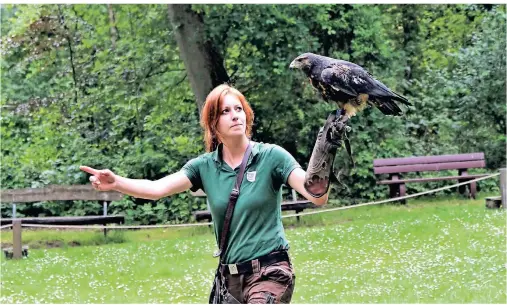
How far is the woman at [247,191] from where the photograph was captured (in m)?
3.13

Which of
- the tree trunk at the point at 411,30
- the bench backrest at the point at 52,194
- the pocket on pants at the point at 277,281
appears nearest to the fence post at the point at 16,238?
the bench backrest at the point at 52,194

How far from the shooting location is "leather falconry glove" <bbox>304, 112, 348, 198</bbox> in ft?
9.62

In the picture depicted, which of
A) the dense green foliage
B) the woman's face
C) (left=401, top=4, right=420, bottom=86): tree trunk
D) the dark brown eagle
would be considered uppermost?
(left=401, top=4, right=420, bottom=86): tree trunk

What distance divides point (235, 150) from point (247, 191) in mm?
223

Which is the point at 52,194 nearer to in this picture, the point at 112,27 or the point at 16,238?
the point at 16,238

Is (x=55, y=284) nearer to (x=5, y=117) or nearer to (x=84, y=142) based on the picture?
(x=84, y=142)

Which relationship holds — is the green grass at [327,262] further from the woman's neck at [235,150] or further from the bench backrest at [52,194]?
the woman's neck at [235,150]

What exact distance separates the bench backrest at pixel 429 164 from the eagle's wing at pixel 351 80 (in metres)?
10.2

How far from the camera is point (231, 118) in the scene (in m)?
3.29

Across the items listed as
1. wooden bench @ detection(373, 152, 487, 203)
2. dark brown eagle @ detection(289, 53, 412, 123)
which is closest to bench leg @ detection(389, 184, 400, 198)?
wooden bench @ detection(373, 152, 487, 203)

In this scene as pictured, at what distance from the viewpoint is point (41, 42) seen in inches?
632

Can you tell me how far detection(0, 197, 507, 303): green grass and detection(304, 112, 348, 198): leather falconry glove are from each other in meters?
4.29

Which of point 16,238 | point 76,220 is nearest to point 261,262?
point 16,238

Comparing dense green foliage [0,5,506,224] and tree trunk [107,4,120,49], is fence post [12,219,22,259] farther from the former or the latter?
tree trunk [107,4,120,49]
